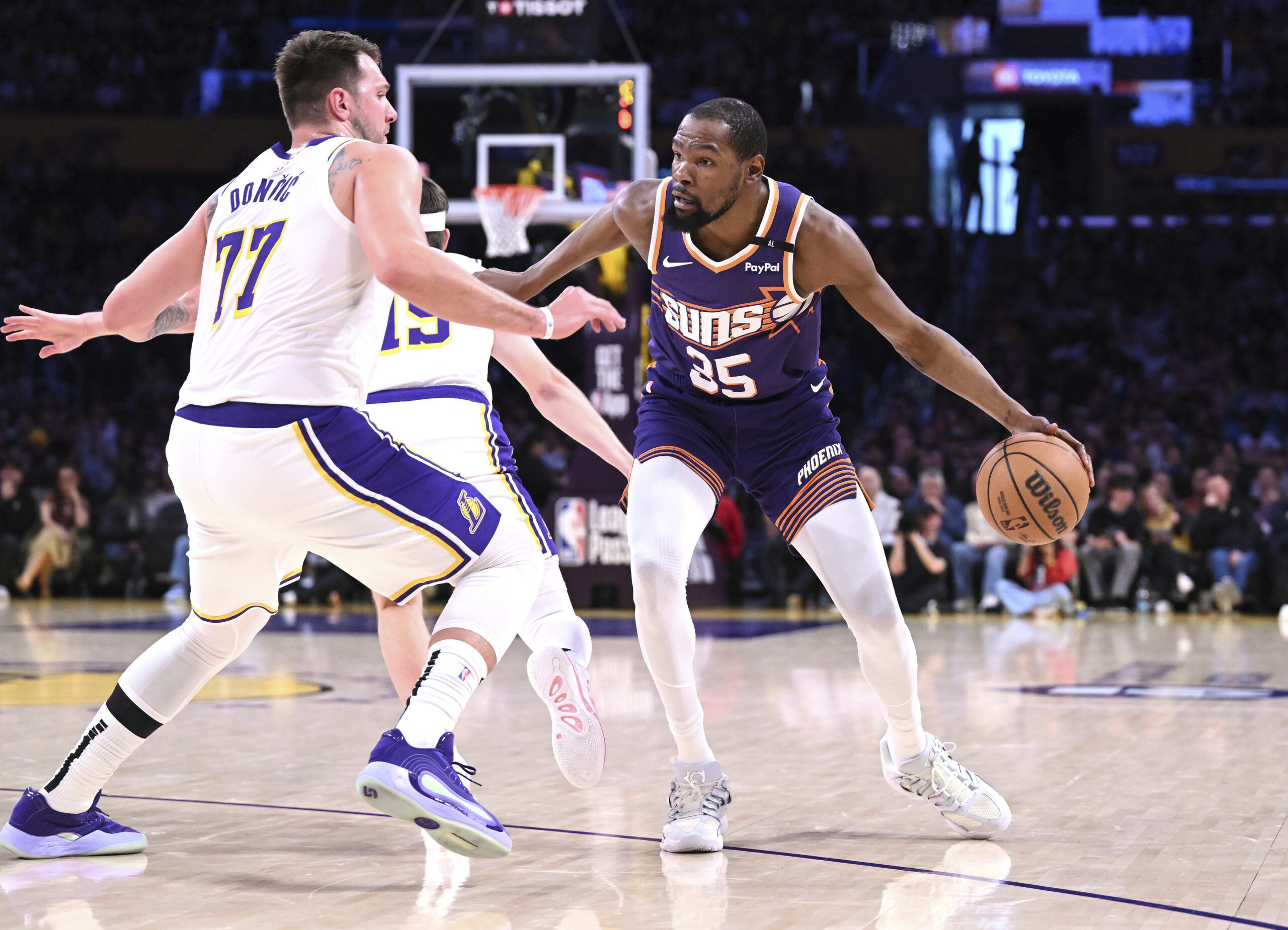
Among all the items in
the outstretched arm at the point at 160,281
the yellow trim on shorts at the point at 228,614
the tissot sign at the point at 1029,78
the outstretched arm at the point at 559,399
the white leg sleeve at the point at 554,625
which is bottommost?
the white leg sleeve at the point at 554,625

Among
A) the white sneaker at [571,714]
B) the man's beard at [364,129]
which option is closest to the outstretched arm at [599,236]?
the man's beard at [364,129]

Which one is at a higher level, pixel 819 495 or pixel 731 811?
pixel 819 495

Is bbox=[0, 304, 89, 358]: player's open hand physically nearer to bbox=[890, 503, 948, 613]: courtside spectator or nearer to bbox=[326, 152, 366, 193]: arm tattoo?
bbox=[326, 152, 366, 193]: arm tattoo

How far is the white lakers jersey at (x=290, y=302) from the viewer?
374cm

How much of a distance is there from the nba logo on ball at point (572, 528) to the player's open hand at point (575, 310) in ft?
33.6

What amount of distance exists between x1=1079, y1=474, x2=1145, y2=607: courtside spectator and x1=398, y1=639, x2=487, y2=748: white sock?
37.1 feet

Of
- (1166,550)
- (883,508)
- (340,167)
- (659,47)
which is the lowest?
(1166,550)

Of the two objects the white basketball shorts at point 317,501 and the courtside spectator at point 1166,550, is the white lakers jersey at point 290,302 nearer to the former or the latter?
the white basketball shorts at point 317,501

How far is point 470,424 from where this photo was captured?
485 cm

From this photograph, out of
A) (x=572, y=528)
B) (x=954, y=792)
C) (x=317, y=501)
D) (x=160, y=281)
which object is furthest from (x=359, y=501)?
(x=572, y=528)

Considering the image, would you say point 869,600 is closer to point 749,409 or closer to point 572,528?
point 749,409

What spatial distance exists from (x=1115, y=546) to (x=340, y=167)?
11.7m

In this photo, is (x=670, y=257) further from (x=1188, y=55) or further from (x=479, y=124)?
(x=1188, y=55)

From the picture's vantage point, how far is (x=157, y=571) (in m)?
15.8
